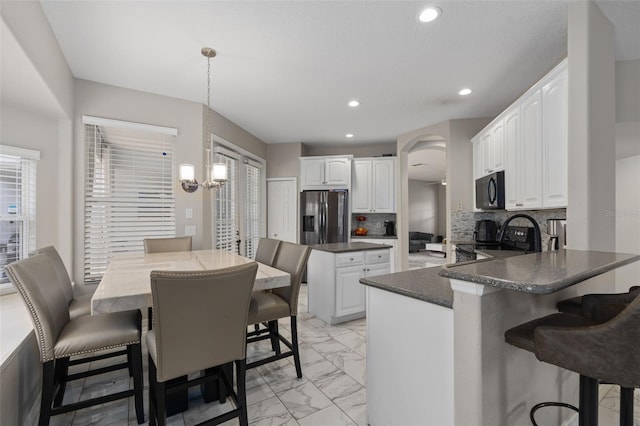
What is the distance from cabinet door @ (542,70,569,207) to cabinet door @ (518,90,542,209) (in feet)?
0.18

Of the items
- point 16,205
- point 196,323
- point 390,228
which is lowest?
point 196,323

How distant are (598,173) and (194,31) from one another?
9.50ft

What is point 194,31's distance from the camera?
216 cm

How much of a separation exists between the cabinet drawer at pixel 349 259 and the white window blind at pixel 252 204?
7.09ft

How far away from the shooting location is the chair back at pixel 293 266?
224 centimetres

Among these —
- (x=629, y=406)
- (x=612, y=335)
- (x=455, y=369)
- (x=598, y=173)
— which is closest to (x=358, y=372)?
(x=455, y=369)

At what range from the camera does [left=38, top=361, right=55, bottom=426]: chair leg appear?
151cm

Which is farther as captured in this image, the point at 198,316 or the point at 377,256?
the point at 377,256

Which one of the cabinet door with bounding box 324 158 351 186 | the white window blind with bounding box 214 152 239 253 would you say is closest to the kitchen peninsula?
the white window blind with bounding box 214 152 239 253

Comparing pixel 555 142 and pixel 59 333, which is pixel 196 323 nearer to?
pixel 59 333

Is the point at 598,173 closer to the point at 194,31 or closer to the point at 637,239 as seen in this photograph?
the point at 637,239

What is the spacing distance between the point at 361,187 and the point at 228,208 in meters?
2.44

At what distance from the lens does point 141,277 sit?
1.82 m

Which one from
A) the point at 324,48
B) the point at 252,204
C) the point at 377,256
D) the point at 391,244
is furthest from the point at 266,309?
the point at 391,244
